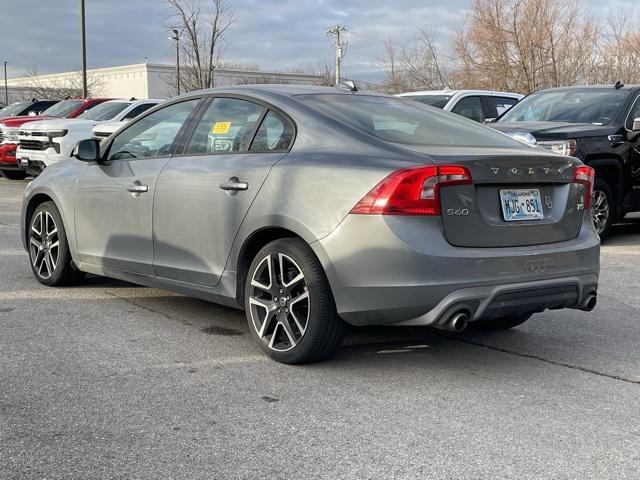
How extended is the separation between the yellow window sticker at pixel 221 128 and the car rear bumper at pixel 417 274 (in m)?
1.26

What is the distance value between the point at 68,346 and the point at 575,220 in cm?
306

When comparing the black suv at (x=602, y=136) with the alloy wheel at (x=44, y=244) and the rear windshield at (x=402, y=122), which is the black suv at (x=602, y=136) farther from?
the alloy wheel at (x=44, y=244)

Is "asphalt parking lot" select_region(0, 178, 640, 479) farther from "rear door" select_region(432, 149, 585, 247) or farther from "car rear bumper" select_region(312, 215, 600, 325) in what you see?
"rear door" select_region(432, 149, 585, 247)

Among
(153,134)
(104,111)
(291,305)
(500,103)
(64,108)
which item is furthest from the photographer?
(64,108)

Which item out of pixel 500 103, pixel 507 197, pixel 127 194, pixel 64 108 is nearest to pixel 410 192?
pixel 507 197

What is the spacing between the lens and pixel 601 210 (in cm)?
948

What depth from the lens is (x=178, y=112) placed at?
5.64 metres

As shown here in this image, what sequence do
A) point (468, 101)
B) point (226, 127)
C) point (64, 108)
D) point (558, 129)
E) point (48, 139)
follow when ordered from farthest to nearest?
point (64, 108) → point (48, 139) → point (468, 101) → point (558, 129) → point (226, 127)

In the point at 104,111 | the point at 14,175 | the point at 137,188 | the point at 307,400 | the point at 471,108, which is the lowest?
the point at 14,175

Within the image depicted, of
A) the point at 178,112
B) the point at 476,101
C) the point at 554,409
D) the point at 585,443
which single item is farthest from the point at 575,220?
the point at 476,101

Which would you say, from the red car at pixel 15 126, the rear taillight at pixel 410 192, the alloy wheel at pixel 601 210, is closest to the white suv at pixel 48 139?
the red car at pixel 15 126

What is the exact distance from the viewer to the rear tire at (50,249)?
6441mm

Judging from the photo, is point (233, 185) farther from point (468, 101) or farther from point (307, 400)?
point (468, 101)

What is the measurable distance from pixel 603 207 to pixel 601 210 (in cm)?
5
